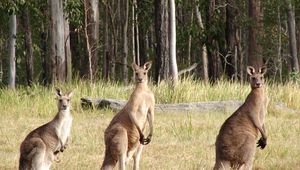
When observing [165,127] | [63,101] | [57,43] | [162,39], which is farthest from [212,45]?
[63,101]

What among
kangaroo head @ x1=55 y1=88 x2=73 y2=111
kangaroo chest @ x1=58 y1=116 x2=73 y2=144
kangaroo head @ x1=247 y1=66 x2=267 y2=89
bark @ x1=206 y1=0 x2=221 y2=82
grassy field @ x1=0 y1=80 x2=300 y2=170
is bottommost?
grassy field @ x1=0 y1=80 x2=300 y2=170

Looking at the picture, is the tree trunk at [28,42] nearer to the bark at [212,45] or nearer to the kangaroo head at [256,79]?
the bark at [212,45]

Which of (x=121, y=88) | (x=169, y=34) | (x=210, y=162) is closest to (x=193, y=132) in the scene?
(x=210, y=162)

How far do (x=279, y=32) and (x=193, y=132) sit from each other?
31.2 meters

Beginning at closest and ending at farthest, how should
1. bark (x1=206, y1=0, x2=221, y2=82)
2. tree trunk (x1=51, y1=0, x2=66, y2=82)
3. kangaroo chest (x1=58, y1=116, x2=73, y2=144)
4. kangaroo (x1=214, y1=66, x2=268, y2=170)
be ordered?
Result: kangaroo (x1=214, y1=66, x2=268, y2=170) → kangaroo chest (x1=58, y1=116, x2=73, y2=144) → tree trunk (x1=51, y1=0, x2=66, y2=82) → bark (x1=206, y1=0, x2=221, y2=82)

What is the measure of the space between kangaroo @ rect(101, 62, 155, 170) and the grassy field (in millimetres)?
1014

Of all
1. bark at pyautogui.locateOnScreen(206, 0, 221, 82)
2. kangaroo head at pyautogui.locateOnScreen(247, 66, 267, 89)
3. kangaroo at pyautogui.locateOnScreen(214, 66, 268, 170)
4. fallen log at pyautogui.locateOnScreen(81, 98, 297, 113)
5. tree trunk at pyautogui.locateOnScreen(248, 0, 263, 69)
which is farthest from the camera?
bark at pyautogui.locateOnScreen(206, 0, 221, 82)

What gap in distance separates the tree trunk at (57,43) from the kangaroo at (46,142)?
996cm

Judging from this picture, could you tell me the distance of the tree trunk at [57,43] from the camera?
17.9 m

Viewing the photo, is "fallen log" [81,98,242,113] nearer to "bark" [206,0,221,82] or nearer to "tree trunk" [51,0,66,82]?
"tree trunk" [51,0,66,82]

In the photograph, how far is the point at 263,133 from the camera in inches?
282

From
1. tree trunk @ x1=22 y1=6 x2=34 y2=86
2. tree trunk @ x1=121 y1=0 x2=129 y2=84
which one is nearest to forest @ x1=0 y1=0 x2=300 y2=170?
tree trunk @ x1=22 y1=6 x2=34 y2=86

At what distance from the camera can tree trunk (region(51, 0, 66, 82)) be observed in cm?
1792

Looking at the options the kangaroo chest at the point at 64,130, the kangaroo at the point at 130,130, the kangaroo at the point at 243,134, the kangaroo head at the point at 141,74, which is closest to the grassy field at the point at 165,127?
the kangaroo chest at the point at 64,130
